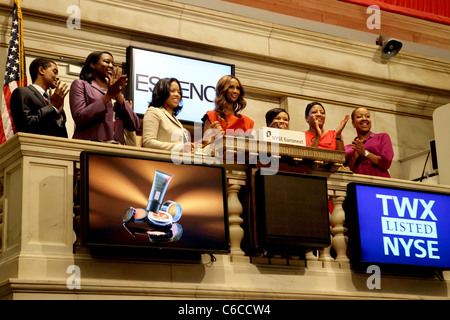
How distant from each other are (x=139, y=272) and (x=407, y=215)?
2304 millimetres

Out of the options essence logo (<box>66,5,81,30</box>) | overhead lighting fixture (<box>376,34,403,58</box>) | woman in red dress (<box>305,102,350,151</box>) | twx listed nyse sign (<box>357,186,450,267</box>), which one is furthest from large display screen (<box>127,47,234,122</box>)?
twx listed nyse sign (<box>357,186,450,267</box>)

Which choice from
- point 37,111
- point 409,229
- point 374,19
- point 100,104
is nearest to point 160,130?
point 100,104

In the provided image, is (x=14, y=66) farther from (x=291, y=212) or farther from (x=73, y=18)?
(x=291, y=212)

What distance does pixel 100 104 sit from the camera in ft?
20.1

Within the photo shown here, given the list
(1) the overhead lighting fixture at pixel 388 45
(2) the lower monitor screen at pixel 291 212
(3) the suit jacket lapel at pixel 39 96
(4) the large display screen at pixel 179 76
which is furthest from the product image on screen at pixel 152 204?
(1) the overhead lighting fixture at pixel 388 45

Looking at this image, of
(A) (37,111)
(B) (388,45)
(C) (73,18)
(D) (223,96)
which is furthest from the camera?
(B) (388,45)

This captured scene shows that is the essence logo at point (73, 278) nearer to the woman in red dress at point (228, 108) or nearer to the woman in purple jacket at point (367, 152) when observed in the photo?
the woman in red dress at point (228, 108)

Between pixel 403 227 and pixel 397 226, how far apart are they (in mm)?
57

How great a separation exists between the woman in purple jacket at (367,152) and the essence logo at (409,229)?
0.76m

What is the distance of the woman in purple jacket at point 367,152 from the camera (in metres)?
7.59

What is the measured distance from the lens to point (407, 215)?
6.85 metres

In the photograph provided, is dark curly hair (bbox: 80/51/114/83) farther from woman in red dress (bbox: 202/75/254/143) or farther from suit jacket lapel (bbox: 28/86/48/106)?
woman in red dress (bbox: 202/75/254/143)

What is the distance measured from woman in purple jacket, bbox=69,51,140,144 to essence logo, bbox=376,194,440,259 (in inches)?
81.6
